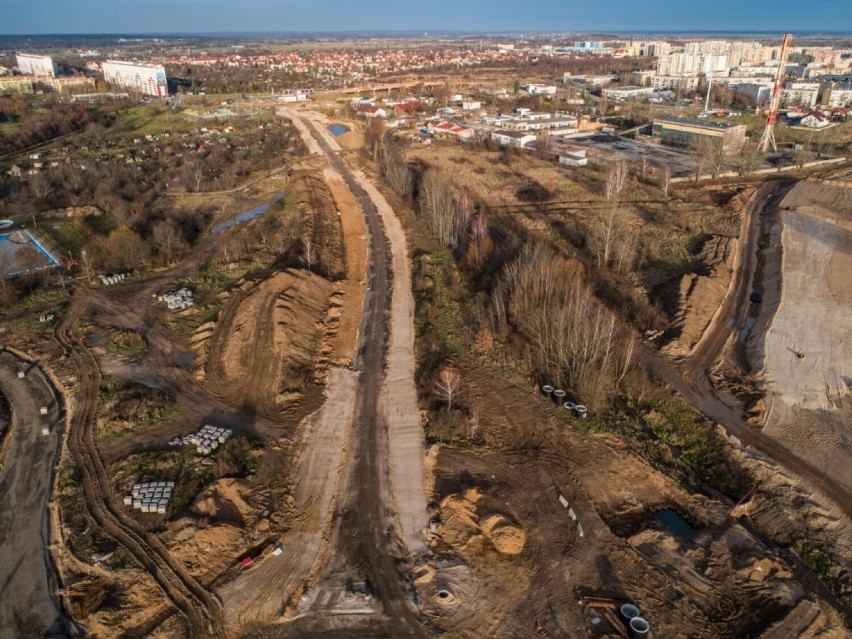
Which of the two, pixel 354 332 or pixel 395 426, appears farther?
pixel 354 332

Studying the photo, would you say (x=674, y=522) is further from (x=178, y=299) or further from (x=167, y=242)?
(x=167, y=242)

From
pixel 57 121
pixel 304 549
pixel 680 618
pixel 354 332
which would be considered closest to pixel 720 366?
pixel 680 618

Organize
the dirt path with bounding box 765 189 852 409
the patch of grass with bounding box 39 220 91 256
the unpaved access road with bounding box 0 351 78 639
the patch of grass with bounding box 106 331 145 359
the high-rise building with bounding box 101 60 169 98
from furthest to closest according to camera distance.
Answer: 1. the high-rise building with bounding box 101 60 169 98
2. the patch of grass with bounding box 39 220 91 256
3. the patch of grass with bounding box 106 331 145 359
4. the dirt path with bounding box 765 189 852 409
5. the unpaved access road with bounding box 0 351 78 639

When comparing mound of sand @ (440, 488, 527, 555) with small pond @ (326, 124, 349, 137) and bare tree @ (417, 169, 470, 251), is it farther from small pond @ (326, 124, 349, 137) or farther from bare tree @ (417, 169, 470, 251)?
small pond @ (326, 124, 349, 137)

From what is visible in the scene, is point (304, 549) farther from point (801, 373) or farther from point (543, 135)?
point (543, 135)

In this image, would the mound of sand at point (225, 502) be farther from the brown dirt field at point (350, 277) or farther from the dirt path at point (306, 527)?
the brown dirt field at point (350, 277)

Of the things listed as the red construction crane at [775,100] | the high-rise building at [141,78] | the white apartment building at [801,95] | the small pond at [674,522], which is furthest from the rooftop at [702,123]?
the high-rise building at [141,78]

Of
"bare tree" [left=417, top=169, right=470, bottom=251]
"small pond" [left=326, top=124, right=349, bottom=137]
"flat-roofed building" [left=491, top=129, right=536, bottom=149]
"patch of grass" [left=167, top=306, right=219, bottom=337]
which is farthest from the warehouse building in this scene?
"patch of grass" [left=167, top=306, right=219, bottom=337]
